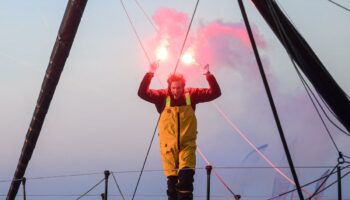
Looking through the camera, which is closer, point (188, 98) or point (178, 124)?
point (178, 124)

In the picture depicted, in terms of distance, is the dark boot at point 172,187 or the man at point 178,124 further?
the dark boot at point 172,187

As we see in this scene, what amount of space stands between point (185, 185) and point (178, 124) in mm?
835

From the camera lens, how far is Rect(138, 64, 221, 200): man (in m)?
6.48

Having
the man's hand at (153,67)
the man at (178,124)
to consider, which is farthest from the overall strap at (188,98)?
the man's hand at (153,67)

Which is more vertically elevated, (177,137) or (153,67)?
(153,67)

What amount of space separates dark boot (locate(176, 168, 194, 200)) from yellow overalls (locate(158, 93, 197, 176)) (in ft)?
0.39

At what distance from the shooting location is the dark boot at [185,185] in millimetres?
6367

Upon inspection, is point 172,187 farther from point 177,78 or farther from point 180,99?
point 177,78

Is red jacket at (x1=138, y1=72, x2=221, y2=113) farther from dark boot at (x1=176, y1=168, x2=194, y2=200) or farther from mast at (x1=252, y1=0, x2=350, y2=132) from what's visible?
mast at (x1=252, y1=0, x2=350, y2=132)

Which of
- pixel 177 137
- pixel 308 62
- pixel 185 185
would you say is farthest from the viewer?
pixel 177 137

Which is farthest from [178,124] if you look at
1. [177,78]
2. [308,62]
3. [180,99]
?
[308,62]

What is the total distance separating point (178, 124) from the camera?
21.9ft

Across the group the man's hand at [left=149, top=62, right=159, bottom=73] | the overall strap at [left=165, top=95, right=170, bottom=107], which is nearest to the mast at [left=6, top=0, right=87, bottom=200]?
the man's hand at [left=149, top=62, right=159, bottom=73]

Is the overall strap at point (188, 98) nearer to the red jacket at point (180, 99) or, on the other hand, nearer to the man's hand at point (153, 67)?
the red jacket at point (180, 99)
